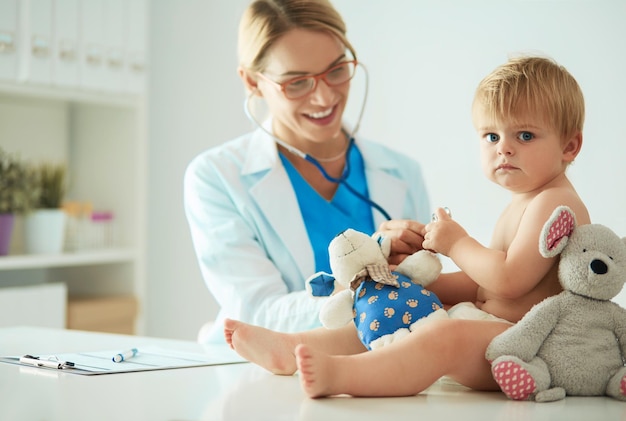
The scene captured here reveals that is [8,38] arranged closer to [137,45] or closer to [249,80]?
[137,45]

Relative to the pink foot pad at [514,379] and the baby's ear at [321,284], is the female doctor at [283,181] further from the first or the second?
the pink foot pad at [514,379]

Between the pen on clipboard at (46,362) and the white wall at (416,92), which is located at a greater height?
the white wall at (416,92)

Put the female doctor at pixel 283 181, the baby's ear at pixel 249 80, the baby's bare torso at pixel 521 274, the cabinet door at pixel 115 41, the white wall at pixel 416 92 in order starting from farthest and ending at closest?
the cabinet door at pixel 115 41 < the white wall at pixel 416 92 < the baby's ear at pixel 249 80 < the female doctor at pixel 283 181 < the baby's bare torso at pixel 521 274

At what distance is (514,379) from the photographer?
853 millimetres

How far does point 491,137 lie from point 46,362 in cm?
67

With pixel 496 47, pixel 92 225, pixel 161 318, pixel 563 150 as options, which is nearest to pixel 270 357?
pixel 563 150

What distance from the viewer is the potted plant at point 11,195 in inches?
100

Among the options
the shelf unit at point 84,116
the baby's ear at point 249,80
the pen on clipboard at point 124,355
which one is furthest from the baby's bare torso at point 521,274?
the shelf unit at point 84,116

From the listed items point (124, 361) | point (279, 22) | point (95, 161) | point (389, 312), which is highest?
point (279, 22)

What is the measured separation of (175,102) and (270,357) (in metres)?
2.33

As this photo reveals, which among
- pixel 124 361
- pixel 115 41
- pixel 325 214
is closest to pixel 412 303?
pixel 124 361

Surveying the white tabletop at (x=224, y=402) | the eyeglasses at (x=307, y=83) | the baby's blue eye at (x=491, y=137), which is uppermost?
the eyeglasses at (x=307, y=83)

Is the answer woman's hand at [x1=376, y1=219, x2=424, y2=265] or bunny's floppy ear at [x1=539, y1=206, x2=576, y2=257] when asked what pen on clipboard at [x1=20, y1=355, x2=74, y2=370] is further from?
bunny's floppy ear at [x1=539, y1=206, x2=576, y2=257]

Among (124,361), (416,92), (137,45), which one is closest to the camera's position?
(124,361)
